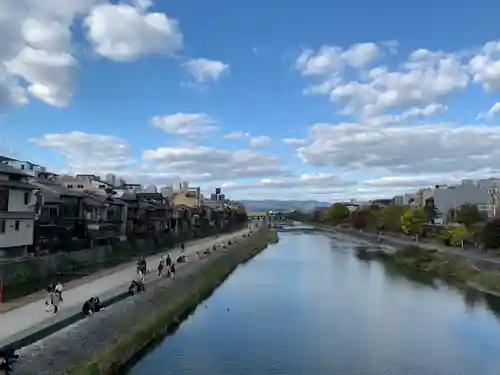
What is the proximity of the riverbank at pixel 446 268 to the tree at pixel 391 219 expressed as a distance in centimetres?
1933

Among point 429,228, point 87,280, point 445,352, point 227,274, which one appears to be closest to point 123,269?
point 87,280

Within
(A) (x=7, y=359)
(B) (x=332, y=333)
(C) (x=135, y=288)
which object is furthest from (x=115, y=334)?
(B) (x=332, y=333)

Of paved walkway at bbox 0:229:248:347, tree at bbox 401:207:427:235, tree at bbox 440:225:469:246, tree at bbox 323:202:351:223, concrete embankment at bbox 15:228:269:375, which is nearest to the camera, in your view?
concrete embankment at bbox 15:228:269:375

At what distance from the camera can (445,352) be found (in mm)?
13242

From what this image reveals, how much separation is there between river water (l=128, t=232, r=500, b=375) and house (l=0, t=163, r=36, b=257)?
22.9 ft

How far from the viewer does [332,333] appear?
1484 centimetres

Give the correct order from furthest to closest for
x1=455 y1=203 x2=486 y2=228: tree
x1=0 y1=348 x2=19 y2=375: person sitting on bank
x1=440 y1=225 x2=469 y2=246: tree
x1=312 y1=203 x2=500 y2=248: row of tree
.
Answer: x1=455 y1=203 x2=486 y2=228: tree
x1=440 y1=225 x2=469 y2=246: tree
x1=312 y1=203 x2=500 y2=248: row of tree
x1=0 y1=348 x2=19 y2=375: person sitting on bank

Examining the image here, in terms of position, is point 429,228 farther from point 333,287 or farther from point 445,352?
point 445,352

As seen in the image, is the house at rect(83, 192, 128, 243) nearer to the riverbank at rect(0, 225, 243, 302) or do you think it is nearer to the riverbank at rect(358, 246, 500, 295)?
the riverbank at rect(0, 225, 243, 302)

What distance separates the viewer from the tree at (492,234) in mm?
30998

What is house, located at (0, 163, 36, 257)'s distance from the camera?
19.0 metres

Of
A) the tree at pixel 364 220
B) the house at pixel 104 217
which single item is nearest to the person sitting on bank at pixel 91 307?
the house at pixel 104 217

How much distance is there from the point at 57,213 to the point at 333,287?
1254 centimetres

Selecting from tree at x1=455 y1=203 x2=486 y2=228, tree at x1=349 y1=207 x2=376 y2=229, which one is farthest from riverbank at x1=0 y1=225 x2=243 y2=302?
tree at x1=349 y1=207 x2=376 y2=229
